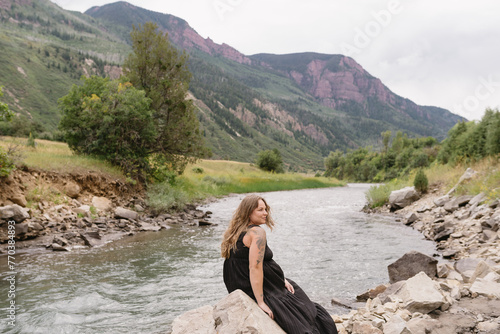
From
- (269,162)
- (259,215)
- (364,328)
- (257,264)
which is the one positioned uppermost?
(259,215)

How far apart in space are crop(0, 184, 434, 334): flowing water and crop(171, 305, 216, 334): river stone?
90 centimetres

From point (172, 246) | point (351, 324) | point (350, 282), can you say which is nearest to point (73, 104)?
point (172, 246)

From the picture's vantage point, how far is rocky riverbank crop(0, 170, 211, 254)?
11.6 metres

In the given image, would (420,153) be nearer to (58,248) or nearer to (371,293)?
(371,293)

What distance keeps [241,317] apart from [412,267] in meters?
6.13

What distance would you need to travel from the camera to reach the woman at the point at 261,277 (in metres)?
4.02

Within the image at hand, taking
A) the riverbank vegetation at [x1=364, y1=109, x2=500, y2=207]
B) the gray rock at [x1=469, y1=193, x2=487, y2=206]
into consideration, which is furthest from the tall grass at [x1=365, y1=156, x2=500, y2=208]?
the gray rock at [x1=469, y1=193, x2=487, y2=206]

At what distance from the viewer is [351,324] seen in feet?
17.0

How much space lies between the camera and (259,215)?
4.30 metres

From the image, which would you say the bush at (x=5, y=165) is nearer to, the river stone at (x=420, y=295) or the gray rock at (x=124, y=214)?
the gray rock at (x=124, y=214)

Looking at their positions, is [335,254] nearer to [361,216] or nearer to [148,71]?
[361,216]

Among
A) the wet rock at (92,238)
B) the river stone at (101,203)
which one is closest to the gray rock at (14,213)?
the wet rock at (92,238)

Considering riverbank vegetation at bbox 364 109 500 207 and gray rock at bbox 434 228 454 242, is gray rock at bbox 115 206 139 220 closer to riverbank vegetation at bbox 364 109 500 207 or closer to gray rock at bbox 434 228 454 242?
gray rock at bbox 434 228 454 242


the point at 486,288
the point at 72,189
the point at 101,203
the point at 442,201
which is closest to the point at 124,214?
the point at 101,203
